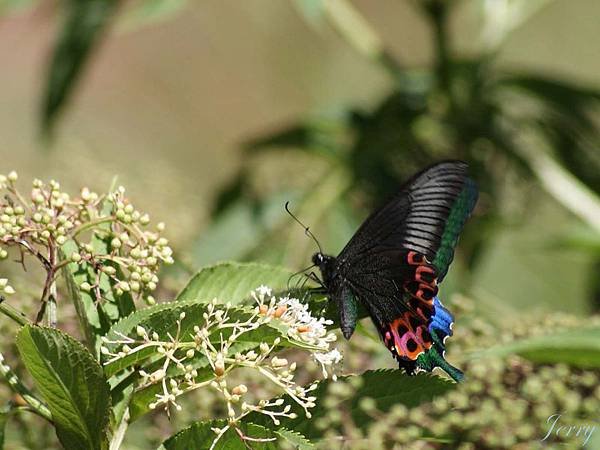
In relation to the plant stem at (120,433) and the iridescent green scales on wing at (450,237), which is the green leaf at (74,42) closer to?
the iridescent green scales on wing at (450,237)

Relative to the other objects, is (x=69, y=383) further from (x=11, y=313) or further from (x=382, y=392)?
(x=382, y=392)

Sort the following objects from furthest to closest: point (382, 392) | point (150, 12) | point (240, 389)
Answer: point (150, 12) < point (382, 392) < point (240, 389)

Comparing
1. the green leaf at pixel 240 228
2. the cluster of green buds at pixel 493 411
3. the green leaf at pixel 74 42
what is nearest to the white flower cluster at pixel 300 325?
the cluster of green buds at pixel 493 411

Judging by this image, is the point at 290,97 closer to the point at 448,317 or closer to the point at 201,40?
the point at 201,40

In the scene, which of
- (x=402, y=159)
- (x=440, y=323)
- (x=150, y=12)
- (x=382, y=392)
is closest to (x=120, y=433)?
(x=382, y=392)

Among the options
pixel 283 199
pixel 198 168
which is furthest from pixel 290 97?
pixel 283 199
